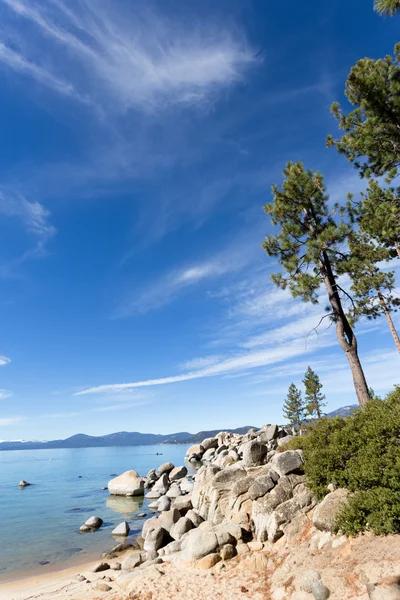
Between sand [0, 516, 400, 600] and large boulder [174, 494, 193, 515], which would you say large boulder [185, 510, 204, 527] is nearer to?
large boulder [174, 494, 193, 515]

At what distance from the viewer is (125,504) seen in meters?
30.1

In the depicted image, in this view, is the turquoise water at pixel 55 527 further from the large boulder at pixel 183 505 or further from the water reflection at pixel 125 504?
the large boulder at pixel 183 505

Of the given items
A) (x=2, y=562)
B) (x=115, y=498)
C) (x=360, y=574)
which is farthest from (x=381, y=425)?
(x=115, y=498)

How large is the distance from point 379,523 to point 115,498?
32099 millimetres

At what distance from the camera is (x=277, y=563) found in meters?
9.31

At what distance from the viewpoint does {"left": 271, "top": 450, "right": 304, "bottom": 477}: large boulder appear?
12.0m

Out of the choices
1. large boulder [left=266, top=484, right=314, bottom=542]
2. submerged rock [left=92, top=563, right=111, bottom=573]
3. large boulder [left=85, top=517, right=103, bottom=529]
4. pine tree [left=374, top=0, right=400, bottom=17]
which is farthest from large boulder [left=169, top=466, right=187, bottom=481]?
pine tree [left=374, top=0, right=400, bottom=17]

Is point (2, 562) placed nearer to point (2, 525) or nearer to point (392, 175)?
point (2, 525)

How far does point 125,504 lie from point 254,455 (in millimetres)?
19185

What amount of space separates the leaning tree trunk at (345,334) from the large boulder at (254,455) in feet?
17.7

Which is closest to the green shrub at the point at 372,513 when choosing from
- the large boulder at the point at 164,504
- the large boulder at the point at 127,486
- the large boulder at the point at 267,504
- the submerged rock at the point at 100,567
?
the large boulder at the point at 267,504

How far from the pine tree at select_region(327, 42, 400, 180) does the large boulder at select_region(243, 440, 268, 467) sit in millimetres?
15494

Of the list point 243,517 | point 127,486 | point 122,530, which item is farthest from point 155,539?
point 127,486

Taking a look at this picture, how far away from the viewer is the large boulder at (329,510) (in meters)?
8.94
